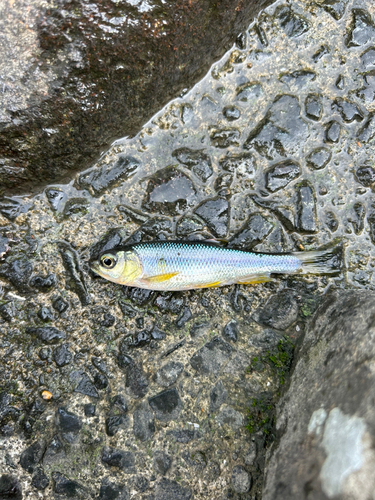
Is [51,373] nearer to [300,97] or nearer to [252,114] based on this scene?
[252,114]

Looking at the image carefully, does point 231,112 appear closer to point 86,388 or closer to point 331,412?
point 331,412

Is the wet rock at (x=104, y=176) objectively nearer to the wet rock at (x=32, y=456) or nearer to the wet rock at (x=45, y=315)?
the wet rock at (x=45, y=315)

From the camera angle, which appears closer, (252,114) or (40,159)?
(40,159)

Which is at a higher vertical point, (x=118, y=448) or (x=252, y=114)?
(x=252, y=114)

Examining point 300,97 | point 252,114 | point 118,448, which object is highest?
point 300,97

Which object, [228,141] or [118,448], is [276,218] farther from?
[118,448]

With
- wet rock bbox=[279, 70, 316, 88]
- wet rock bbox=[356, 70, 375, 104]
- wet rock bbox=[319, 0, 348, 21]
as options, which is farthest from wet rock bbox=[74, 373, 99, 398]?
wet rock bbox=[319, 0, 348, 21]

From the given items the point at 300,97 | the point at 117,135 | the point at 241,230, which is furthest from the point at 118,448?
the point at 300,97
